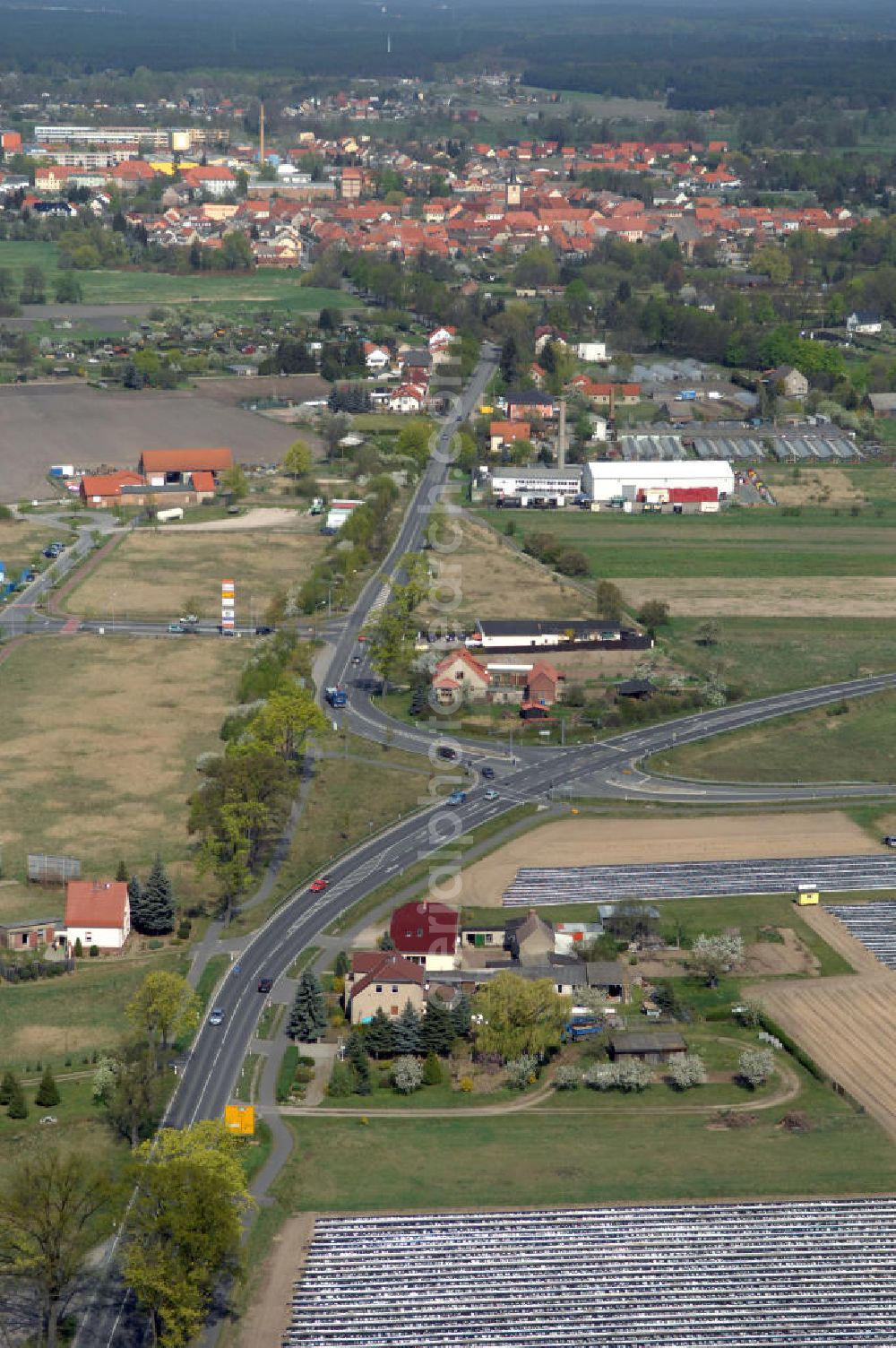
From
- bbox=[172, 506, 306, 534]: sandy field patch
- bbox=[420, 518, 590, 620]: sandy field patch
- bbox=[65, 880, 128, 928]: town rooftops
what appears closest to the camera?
bbox=[65, 880, 128, 928]: town rooftops

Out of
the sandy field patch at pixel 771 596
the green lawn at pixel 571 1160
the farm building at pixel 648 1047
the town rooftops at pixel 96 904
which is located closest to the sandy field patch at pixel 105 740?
the town rooftops at pixel 96 904

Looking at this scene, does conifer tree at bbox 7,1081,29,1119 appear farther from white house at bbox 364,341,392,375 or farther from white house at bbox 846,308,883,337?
white house at bbox 846,308,883,337

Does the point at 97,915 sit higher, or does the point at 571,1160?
the point at 97,915

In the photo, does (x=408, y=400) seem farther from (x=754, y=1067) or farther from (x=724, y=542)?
(x=754, y=1067)

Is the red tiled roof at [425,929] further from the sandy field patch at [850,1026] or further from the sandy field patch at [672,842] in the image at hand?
the sandy field patch at [850,1026]

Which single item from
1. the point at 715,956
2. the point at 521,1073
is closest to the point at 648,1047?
the point at 521,1073

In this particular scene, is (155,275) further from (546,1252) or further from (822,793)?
(546,1252)

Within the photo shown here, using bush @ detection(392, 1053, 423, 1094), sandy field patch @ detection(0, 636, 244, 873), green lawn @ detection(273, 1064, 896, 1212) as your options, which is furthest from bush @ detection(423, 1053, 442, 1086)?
sandy field patch @ detection(0, 636, 244, 873)
